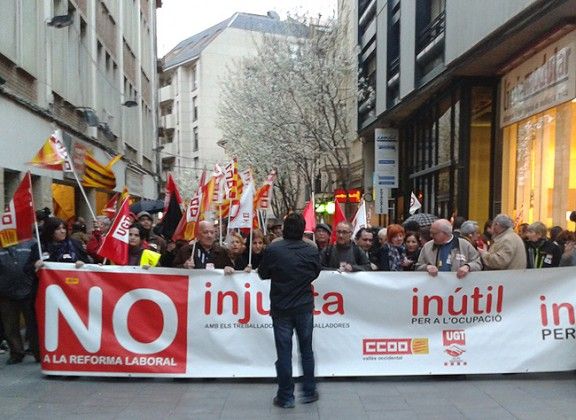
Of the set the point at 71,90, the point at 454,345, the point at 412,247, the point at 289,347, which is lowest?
the point at 454,345

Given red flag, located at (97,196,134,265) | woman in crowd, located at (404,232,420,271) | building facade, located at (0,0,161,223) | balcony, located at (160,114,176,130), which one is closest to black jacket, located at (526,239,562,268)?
woman in crowd, located at (404,232,420,271)

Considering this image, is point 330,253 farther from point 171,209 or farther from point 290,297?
point 171,209

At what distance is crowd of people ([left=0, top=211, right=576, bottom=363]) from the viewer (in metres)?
6.63

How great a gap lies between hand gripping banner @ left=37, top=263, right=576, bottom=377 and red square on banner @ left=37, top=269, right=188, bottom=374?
11mm

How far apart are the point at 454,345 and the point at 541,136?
7406 millimetres

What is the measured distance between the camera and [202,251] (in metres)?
7.06

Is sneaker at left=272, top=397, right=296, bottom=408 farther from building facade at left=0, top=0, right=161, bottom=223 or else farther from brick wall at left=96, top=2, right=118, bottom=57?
brick wall at left=96, top=2, right=118, bottom=57

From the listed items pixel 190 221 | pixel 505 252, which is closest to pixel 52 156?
pixel 190 221

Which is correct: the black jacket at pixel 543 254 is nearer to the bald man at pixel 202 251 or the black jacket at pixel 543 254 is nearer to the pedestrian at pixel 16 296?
the bald man at pixel 202 251

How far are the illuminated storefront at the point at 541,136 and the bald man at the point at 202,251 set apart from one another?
6.91 metres

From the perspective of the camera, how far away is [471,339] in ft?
21.2

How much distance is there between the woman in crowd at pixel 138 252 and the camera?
287 inches

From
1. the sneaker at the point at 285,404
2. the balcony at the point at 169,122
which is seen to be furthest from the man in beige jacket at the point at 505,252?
the balcony at the point at 169,122


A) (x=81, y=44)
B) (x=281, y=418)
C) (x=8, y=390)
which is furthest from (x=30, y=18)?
(x=281, y=418)
